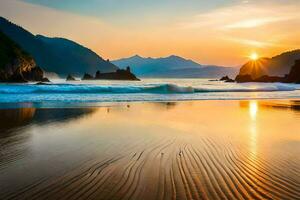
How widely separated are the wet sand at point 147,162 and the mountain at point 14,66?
72058 millimetres

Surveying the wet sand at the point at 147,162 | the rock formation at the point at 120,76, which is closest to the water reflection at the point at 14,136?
the wet sand at the point at 147,162

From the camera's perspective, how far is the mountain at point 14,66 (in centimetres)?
7869

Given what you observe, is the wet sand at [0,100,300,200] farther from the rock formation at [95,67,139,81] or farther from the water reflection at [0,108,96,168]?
the rock formation at [95,67,139,81]

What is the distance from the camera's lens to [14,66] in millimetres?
82562

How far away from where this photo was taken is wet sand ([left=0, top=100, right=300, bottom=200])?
5.07m

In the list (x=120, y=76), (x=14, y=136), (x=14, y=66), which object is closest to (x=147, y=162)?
(x=14, y=136)

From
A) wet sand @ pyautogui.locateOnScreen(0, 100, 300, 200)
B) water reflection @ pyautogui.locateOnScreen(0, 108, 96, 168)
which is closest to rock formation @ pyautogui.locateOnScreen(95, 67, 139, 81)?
water reflection @ pyautogui.locateOnScreen(0, 108, 96, 168)

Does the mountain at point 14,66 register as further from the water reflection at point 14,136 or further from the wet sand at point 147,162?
the wet sand at point 147,162

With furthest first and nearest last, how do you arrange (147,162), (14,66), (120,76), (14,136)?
(120,76) < (14,66) < (14,136) < (147,162)

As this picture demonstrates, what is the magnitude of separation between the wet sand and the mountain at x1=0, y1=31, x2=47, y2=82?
236 ft

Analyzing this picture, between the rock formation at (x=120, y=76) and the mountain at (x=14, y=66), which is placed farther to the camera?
the rock formation at (x=120, y=76)

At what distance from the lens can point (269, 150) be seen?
841 cm

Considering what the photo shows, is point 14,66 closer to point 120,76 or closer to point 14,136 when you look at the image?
point 120,76

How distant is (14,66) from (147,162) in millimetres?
83245
